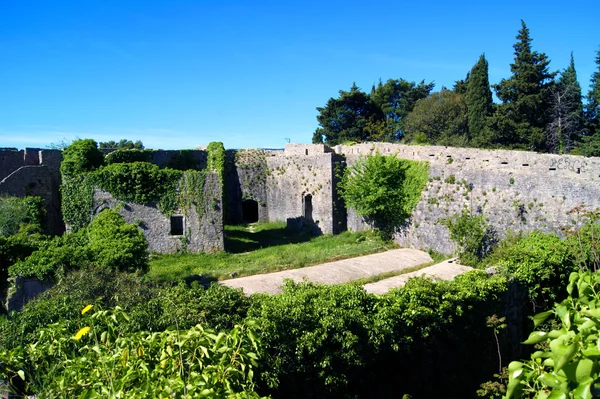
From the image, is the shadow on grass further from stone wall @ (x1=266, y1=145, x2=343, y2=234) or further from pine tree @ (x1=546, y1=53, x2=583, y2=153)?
pine tree @ (x1=546, y1=53, x2=583, y2=153)

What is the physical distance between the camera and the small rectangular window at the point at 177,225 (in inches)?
785

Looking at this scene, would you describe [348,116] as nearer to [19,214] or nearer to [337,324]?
[19,214]

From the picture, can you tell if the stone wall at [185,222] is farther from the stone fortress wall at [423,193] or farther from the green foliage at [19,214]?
the green foliage at [19,214]

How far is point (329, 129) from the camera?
47969 mm

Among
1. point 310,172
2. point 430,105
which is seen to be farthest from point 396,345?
point 430,105

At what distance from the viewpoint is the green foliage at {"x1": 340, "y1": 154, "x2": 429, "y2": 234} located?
18812 mm

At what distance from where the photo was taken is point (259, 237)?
917 inches

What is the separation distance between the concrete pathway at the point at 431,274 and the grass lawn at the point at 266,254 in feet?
10.4

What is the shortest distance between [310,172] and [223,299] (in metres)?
14.9

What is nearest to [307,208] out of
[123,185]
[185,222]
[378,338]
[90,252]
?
[185,222]

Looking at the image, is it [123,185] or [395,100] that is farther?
[395,100]

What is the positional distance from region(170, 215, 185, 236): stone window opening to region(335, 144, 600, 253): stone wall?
8.80m

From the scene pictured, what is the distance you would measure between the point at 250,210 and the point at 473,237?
14.9m

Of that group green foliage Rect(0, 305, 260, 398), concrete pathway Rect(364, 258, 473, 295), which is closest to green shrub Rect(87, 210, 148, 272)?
concrete pathway Rect(364, 258, 473, 295)
